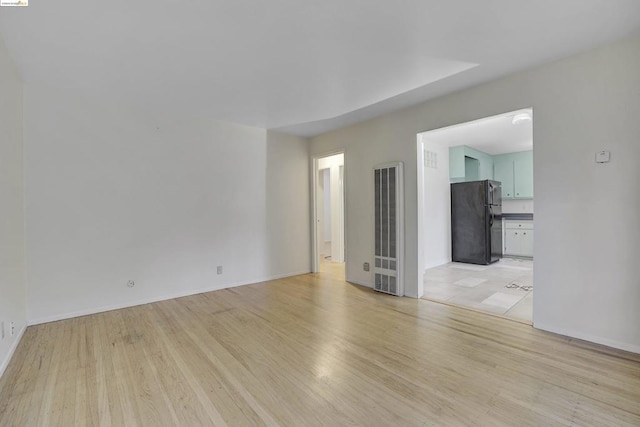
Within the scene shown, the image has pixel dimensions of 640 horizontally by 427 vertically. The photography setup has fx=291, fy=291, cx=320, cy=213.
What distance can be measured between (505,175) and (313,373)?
23.4ft

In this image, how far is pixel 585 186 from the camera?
8.29 feet

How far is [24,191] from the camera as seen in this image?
2973mm

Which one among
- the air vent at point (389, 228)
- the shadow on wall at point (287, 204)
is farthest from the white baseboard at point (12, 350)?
the air vent at point (389, 228)

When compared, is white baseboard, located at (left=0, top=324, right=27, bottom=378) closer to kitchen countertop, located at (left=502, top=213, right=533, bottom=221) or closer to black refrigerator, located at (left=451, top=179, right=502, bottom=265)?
black refrigerator, located at (left=451, top=179, right=502, bottom=265)

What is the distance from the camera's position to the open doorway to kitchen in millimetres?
4844

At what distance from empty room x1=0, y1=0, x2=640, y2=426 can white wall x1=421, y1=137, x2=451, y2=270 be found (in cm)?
126

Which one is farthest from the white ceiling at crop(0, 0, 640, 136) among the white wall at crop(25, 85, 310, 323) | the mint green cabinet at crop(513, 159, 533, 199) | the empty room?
the mint green cabinet at crop(513, 159, 533, 199)

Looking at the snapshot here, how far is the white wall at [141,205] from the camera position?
311 centimetres

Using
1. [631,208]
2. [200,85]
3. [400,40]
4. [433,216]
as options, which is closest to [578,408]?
[631,208]

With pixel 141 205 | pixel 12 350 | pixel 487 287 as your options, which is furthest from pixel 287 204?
pixel 12 350

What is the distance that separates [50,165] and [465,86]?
456cm

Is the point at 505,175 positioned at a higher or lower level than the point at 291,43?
lower

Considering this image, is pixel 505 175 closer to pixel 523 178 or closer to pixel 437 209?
pixel 523 178

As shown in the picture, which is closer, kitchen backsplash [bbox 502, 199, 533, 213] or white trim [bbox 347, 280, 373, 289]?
white trim [bbox 347, 280, 373, 289]
